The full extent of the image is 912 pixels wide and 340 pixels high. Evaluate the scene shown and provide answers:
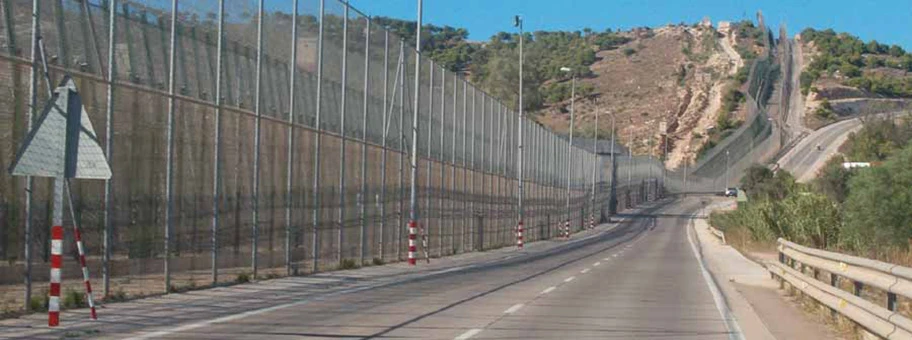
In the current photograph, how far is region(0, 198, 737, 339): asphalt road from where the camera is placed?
1570 cm

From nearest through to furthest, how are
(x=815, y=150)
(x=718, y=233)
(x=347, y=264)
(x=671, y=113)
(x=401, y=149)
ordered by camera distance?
1. (x=347, y=264)
2. (x=401, y=149)
3. (x=718, y=233)
4. (x=815, y=150)
5. (x=671, y=113)

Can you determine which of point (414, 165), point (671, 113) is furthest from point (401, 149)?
point (671, 113)

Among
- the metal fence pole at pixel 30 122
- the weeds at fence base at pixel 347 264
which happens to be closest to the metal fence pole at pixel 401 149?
the weeds at fence base at pixel 347 264

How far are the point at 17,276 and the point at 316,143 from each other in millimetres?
13469

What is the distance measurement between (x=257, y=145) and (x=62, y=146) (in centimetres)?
1089

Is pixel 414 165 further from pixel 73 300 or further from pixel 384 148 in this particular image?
pixel 73 300

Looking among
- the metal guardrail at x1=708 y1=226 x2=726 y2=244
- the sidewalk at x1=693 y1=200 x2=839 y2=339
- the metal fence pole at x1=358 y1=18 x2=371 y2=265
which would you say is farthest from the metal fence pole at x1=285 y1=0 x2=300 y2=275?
the metal guardrail at x1=708 y1=226 x2=726 y2=244

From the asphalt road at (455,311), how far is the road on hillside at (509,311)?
2cm

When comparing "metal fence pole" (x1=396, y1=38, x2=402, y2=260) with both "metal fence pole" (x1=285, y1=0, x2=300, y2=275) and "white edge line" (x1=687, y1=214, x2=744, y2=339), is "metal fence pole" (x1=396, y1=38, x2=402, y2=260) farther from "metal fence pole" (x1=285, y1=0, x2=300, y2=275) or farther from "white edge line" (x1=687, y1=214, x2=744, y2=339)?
"metal fence pole" (x1=285, y1=0, x2=300, y2=275)

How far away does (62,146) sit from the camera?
15.2 metres

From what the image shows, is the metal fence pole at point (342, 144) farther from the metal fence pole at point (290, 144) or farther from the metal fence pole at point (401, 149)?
the metal fence pole at point (401, 149)

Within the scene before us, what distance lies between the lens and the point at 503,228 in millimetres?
61406

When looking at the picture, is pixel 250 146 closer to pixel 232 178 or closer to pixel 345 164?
pixel 232 178

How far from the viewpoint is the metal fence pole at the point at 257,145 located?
85.0ft
